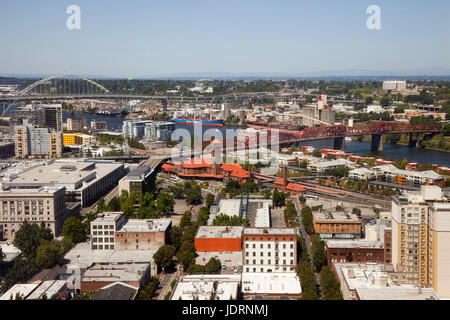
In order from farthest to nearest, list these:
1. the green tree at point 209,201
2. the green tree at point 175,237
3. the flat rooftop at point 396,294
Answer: the green tree at point 209,201
the green tree at point 175,237
the flat rooftop at point 396,294

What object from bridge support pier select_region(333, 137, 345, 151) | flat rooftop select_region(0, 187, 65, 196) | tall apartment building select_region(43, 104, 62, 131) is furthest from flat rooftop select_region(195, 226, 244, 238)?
tall apartment building select_region(43, 104, 62, 131)

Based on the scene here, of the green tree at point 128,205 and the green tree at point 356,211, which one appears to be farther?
the green tree at point 356,211

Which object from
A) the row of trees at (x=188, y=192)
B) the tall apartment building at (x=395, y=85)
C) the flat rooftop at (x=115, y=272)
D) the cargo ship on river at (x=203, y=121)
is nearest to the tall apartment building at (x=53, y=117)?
the cargo ship on river at (x=203, y=121)

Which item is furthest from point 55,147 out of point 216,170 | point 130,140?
point 216,170

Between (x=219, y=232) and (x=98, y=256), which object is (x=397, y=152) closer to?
(x=219, y=232)

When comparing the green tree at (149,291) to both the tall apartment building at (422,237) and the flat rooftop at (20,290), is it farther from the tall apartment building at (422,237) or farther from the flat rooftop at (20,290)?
the tall apartment building at (422,237)

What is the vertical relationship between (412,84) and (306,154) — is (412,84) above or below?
above
